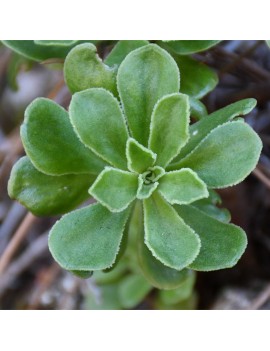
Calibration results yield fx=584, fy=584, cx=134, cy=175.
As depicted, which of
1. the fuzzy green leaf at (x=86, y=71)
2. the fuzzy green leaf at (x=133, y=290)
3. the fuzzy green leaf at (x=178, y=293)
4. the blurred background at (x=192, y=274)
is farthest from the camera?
the fuzzy green leaf at (x=133, y=290)

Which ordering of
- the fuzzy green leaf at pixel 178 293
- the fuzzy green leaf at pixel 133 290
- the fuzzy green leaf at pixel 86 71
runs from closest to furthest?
the fuzzy green leaf at pixel 86 71 → the fuzzy green leaf at pixel 178 293 → the fuzzy green leaf at pixel 133 290

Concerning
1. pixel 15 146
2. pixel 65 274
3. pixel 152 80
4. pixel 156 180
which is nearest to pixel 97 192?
pixel 156 180

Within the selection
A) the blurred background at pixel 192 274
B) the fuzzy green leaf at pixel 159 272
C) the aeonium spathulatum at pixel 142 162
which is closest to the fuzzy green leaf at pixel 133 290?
the blurred background at pixel 192 274

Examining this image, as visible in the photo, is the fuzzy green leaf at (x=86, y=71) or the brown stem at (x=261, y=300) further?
the brown stem at (x=261, y=300)

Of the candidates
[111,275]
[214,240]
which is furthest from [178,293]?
[214,240]

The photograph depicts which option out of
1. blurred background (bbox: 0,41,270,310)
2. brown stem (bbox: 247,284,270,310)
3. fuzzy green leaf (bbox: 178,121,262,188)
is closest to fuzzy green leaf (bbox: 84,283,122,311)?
blurred background (bbox: 0,41,270,310)

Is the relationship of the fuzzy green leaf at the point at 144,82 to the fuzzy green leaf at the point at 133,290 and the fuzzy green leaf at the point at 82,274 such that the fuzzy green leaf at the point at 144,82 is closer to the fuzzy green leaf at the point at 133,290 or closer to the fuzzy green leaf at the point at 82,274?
the fuzzy green leaf at the point at 82,274

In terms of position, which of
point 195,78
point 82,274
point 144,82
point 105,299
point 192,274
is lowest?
point 105,299

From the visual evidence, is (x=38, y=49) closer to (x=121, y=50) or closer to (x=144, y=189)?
(x=121, y=50)
